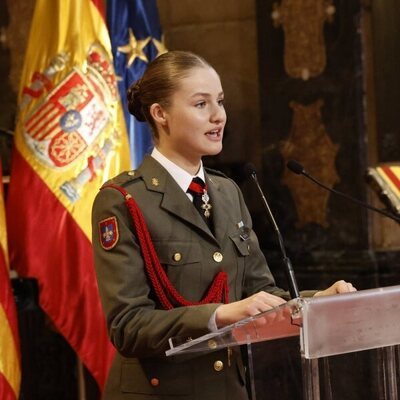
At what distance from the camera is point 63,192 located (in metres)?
3.55

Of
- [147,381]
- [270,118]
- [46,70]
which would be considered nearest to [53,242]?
[46,70]

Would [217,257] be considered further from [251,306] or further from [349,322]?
[349,322]

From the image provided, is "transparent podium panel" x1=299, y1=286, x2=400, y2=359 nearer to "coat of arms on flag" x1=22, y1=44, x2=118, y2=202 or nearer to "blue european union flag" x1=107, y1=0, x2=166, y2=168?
"coat of arms on flag" x1=22, y1=44, x2=118, y2=202

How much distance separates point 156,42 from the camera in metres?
3.98

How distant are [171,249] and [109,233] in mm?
135

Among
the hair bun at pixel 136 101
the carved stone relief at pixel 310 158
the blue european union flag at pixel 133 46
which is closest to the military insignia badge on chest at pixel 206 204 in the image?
the hair bun at pixel 136 101

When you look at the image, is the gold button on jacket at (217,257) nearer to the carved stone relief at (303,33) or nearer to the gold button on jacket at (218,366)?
the gold button on jacket at (218,366)

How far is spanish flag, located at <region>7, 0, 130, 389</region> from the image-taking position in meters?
3.52

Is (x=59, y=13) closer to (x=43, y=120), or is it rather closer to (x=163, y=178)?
(x=43, y=120)

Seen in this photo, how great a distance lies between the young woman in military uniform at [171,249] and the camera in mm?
1769

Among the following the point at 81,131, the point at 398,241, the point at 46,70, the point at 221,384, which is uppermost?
the point at 46,70

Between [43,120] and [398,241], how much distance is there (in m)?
1.68

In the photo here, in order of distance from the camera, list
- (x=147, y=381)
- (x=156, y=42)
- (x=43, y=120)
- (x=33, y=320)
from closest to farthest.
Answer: (x=147, y=381) < (x=43, y=120) < (x=156, y=42) < (x=33, y=320)

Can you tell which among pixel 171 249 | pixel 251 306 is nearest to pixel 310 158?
pixel 171 249
